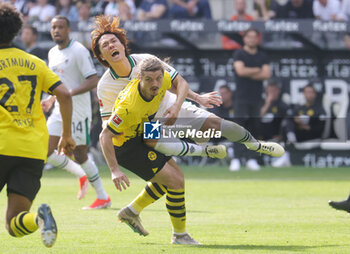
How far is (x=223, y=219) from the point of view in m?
9.72

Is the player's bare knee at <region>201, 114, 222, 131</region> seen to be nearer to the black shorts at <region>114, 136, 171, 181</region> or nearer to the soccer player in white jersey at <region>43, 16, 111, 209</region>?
the black shorts at <region>114, 136, 171, 181</region>

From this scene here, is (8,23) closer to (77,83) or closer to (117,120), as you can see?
(117,120)

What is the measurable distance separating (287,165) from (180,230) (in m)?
11.2

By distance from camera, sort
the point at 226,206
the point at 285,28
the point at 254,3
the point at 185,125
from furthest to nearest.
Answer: the point at 254,3
the point at 285,28
the point at 226,206
the point at 185,125

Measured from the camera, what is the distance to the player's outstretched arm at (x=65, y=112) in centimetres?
636

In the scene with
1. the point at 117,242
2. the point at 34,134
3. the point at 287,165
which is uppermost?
the point at 34,134

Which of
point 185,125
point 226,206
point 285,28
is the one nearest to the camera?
point 185,125

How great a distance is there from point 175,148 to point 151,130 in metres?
0.46

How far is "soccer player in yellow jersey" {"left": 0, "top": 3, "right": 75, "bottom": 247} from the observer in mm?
6156

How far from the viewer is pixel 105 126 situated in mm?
7617

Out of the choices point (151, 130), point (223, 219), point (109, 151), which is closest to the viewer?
point (109, 151)

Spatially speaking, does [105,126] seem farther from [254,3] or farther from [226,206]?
[254,3]

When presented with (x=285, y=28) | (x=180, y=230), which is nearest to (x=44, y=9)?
(x=285, y=28)

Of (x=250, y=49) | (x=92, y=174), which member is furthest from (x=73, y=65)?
(x=250, y=49)
